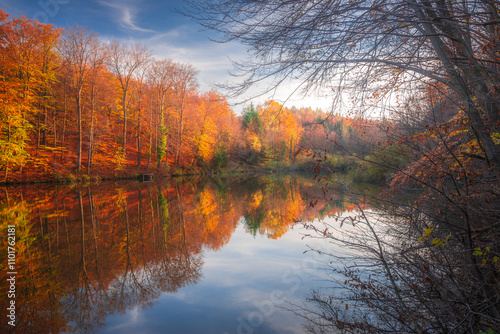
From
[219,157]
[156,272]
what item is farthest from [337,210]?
[219,157]

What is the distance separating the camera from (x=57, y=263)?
14.4ft

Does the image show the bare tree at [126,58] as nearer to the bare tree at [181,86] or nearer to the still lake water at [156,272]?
the bare tree at [181,86]

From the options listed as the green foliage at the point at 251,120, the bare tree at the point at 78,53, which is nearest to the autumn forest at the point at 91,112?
the bare tree at the point at 78,53

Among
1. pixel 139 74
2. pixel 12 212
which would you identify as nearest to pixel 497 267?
pixel 12 212

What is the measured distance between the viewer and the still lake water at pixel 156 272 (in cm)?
309

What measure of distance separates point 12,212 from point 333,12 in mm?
9765

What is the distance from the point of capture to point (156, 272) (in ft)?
14.3

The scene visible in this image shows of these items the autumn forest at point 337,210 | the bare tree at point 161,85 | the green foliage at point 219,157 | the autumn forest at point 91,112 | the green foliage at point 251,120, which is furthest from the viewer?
the green foliage at point 251,120

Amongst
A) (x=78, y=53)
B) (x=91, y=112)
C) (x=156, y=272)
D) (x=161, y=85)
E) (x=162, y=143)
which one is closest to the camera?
(x=156, y=272)

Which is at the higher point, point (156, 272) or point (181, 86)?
point (181, 86)

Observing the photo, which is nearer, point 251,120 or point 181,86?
point 181,86

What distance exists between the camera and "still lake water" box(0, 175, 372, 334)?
3.09 m

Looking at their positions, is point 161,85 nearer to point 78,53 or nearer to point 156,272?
point 78,53

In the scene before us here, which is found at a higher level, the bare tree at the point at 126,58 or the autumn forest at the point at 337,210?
the bare tree at the point at 126,58
